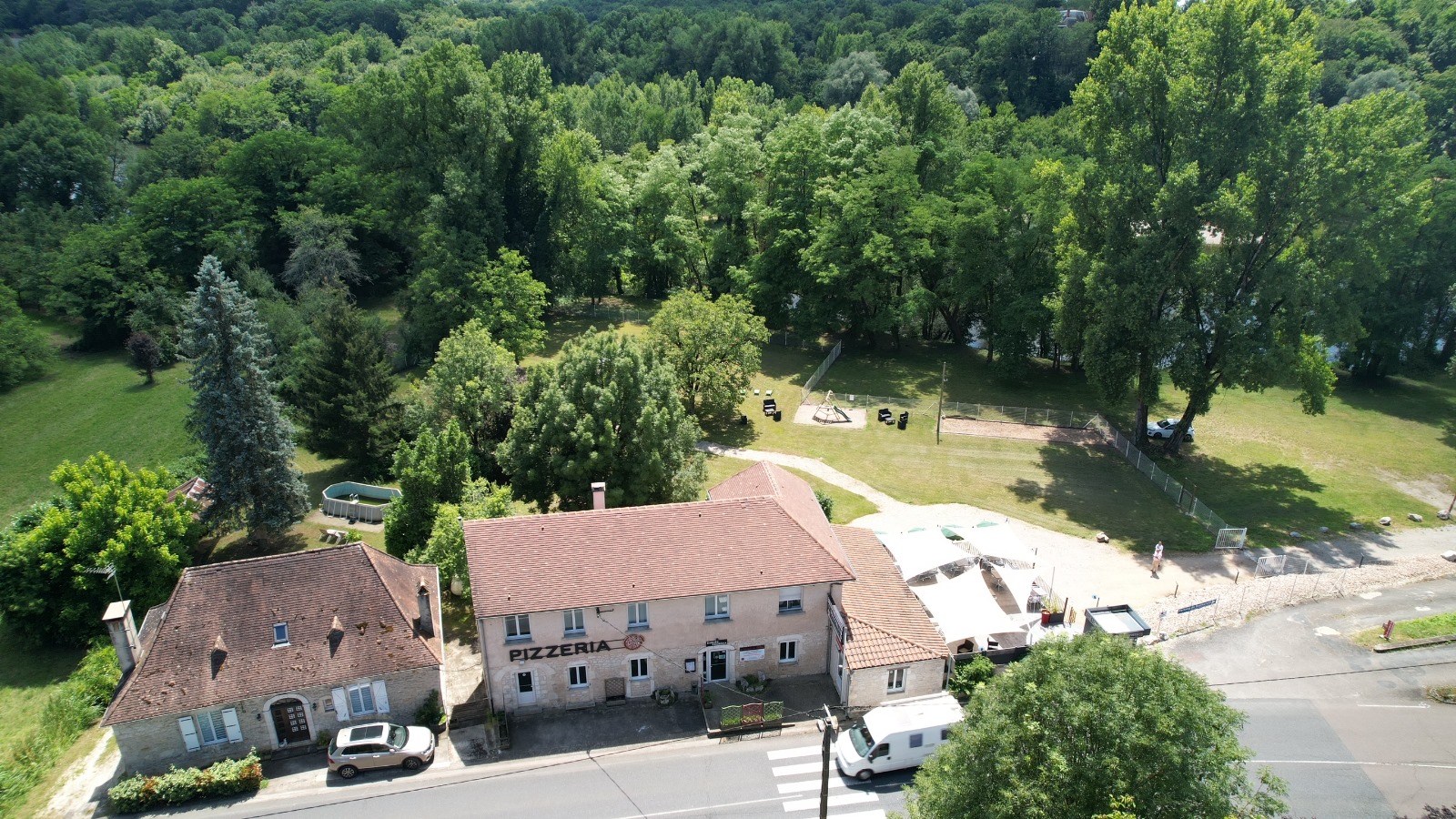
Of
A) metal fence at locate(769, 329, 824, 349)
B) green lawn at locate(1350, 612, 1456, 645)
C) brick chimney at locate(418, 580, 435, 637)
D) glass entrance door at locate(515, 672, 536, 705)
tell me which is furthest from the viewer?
metal fence at locate(769, 329, 824, 349)

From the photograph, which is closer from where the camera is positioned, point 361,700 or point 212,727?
point 212,727

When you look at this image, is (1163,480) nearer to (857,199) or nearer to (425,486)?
(857,199)

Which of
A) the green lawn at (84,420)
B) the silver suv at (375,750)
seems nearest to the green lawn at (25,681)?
the silver suv at (375,750)

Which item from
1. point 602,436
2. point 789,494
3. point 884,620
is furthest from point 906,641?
point 602,436

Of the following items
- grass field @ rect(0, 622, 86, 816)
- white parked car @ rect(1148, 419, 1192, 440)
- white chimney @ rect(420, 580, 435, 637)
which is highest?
white chimney @ rect(420, 580, 435, 637)

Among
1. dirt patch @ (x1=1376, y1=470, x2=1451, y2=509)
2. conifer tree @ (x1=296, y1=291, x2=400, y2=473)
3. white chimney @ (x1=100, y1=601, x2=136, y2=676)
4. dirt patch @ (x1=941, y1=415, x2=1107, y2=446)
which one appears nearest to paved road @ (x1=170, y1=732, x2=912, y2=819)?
white chimney @ (x1=100, y1=601, x2=136, y2=676)

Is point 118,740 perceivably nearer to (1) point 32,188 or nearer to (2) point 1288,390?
(2) point 1288,390

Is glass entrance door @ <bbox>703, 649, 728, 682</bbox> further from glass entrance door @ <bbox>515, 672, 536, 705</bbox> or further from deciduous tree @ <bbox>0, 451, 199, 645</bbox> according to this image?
deciduous tree @ <bbox>0, 451, 199, 645</bbox>

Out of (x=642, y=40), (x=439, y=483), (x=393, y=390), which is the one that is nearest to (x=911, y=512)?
(x=439, y=483)
